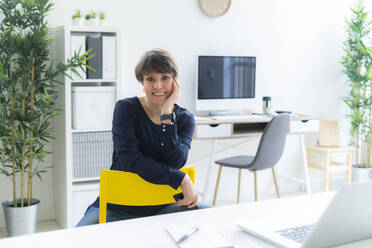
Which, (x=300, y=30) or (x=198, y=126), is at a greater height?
(x=300, y=30)

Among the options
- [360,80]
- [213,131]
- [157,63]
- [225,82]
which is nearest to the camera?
[157,63]

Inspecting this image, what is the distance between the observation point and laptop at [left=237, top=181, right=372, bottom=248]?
102 cm

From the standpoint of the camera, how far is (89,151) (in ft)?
11.1

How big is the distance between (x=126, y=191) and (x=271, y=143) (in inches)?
75.6

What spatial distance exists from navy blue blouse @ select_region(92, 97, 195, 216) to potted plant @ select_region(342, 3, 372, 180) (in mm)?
2982

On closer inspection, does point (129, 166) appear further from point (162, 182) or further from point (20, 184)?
point (20, 184)

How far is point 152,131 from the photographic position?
1996mm

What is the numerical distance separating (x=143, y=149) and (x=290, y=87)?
9.39 ft

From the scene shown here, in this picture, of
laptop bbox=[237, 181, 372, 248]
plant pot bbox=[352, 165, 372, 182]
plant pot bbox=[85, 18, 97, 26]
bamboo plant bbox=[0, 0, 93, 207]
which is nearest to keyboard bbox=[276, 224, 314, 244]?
laptop bbox=[237, 181, 372, 248]

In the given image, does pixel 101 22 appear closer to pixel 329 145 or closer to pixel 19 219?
pixel 19 219

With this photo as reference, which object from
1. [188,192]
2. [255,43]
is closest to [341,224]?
[188,192]

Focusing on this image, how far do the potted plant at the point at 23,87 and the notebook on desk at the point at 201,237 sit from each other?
6.91 feet

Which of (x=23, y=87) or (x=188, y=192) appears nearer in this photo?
(x=188, y=192)

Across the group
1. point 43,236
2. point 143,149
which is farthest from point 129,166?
point 43,236
